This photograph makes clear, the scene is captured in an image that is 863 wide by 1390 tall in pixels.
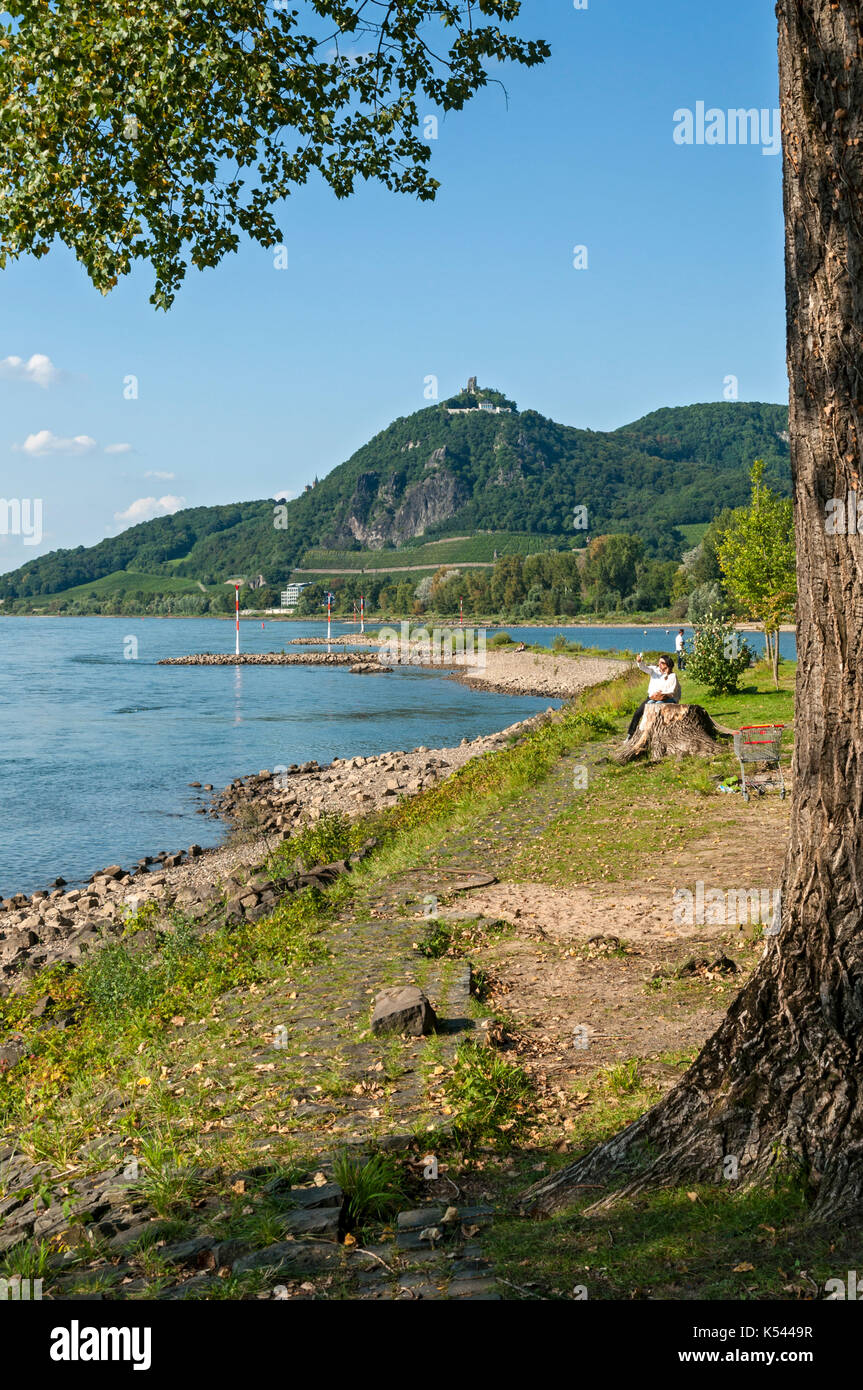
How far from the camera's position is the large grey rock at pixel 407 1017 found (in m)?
7.11

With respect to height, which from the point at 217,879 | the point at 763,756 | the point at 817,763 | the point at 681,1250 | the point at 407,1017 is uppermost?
the point at 817,763

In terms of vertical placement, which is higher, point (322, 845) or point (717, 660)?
point (717, 660)

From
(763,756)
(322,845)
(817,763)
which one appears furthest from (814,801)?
(322,845)

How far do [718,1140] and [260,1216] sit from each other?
202 centimetres

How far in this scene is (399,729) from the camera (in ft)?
154

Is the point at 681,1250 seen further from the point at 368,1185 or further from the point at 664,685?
the point at 664,685

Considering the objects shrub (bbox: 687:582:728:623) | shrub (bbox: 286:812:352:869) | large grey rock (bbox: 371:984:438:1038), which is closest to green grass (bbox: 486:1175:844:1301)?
large grey rock (bbox: 371:984:438:1038)

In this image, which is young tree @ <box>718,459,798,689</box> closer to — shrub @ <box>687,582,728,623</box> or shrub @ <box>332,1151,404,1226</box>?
shrub @ <box>332,1151,404,1226</box>

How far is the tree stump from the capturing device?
1883 centimetres

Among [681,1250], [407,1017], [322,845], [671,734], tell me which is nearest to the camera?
[681,1250]

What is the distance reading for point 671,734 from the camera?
62.7 ft

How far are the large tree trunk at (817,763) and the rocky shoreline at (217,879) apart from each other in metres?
7.61

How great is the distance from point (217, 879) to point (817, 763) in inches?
586
